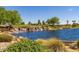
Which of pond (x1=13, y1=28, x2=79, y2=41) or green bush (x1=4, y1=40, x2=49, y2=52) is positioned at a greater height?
pond (x1=13, y1=28, x2=79, y2=41)

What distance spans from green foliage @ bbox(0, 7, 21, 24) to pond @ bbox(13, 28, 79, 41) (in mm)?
Answer: 175

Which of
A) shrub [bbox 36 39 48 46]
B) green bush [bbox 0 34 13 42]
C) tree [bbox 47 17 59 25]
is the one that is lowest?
shrub [bbox 36 39 48 46]

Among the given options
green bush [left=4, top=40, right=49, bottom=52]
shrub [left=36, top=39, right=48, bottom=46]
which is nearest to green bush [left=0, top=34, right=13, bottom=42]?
green bush [left=4, top=40, right=49, bottom=52]

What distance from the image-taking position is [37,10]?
3.08 m

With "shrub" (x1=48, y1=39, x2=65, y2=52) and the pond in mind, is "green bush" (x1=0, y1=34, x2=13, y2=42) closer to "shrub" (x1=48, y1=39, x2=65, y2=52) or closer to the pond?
the pond

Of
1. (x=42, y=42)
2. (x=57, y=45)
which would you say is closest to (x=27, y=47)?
(x=42, y=42)

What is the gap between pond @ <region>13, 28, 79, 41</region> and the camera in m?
3.05

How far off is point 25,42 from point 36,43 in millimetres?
131

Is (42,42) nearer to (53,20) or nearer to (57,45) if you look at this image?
(57,45)

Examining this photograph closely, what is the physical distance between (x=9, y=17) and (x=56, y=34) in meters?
0.59

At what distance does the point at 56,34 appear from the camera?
306cm

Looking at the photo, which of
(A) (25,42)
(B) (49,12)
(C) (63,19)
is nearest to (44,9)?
(B) (49,12)
